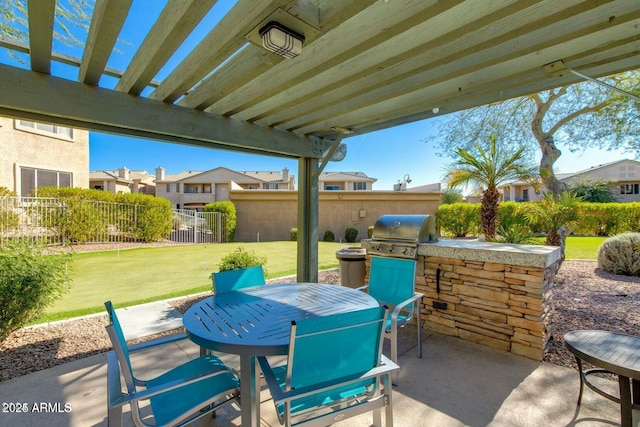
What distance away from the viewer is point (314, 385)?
1.61 m

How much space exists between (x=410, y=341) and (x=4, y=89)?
14.9 ft

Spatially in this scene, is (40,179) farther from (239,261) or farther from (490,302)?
(490,302)

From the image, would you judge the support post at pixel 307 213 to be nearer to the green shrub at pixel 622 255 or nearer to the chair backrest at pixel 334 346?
the chair backrest at pixel 334 346

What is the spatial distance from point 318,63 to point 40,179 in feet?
47.3

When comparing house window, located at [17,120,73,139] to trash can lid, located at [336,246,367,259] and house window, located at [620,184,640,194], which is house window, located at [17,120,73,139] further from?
house window, located at [620,184,640,194]

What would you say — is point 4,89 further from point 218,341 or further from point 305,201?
point 305,201

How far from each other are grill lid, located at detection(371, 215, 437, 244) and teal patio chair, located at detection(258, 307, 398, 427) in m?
2.33

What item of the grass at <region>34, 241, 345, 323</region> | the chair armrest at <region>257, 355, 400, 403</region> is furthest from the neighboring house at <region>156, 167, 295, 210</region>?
the chair armrest at <region>257, 355, 400, 403</region>

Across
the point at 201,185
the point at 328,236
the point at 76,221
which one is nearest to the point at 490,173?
the point at 328,236

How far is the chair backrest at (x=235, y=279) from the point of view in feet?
9.43

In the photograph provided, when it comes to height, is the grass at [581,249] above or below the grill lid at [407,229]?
below

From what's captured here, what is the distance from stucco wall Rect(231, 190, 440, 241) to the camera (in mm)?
15586

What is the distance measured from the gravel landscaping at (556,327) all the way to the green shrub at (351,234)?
9627 mm

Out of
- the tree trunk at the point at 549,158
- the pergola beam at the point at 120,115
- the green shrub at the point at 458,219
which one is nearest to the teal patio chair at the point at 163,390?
the pergola beam at the point at 120,115
